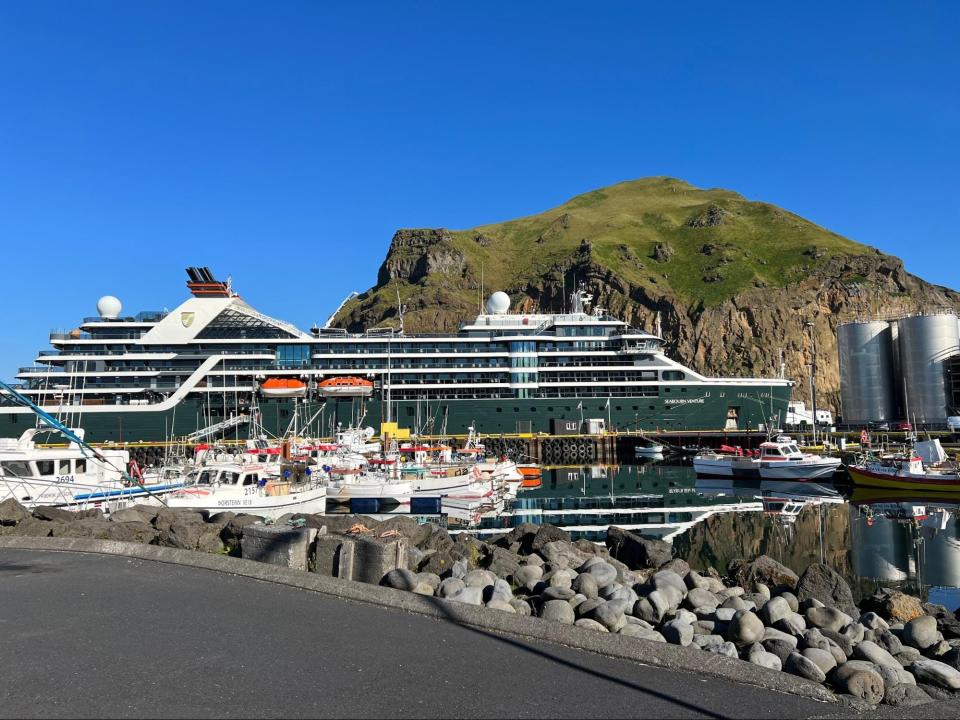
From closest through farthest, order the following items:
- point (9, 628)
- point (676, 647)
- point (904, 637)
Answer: point (676, 647) < point (9, 628) < point (904, 637)

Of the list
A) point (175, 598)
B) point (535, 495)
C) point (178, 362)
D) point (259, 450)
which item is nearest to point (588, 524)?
point (535, 495)

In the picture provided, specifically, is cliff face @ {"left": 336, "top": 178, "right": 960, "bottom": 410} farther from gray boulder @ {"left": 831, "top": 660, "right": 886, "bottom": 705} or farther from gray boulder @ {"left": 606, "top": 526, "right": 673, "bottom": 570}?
gray boulder @ {"left": 831, "top": 660, "right": 886, "bottom": 705}

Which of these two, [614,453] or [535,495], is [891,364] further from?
[535,495]

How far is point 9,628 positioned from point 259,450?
37636 millimetres

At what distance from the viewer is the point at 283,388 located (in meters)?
69.3

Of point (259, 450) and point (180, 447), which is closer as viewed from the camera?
point (259, 450)

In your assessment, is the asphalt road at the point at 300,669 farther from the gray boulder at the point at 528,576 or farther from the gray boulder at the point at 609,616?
the gray boulder at the point at 528,576

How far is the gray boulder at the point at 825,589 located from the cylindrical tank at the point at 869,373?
84.3 m

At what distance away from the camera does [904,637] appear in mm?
11688

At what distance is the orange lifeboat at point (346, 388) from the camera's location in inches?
2768

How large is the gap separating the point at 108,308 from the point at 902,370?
84826 mm

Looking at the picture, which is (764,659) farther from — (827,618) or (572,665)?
(827,618)

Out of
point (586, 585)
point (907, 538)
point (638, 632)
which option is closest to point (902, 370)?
point (907, 538)

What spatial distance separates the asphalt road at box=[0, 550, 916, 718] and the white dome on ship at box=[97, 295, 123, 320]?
2674 inches
